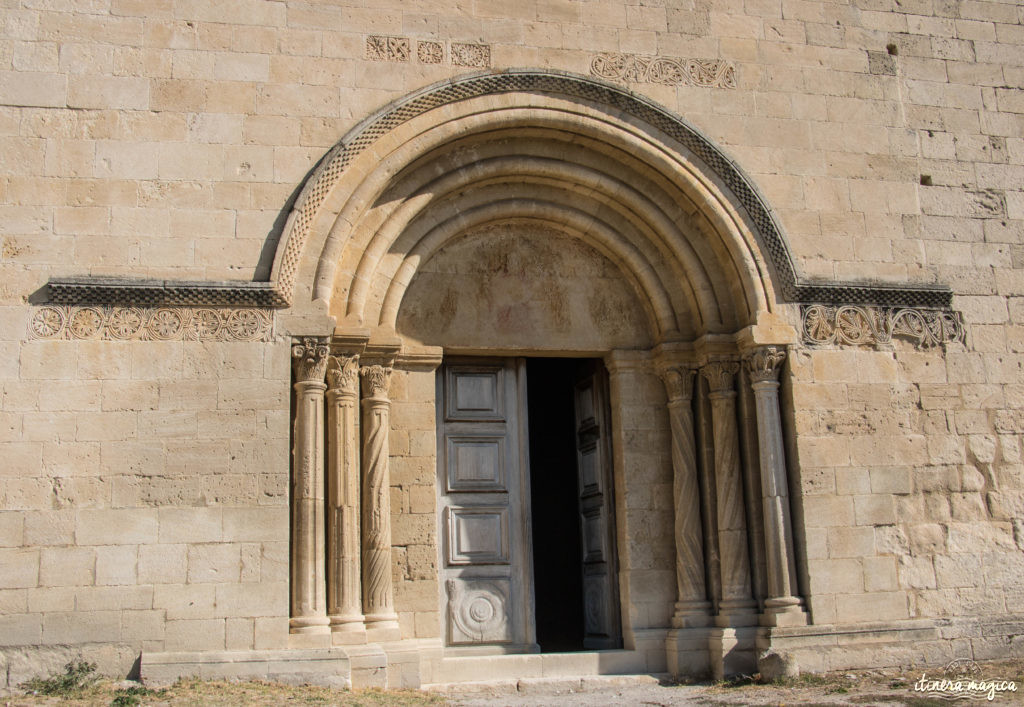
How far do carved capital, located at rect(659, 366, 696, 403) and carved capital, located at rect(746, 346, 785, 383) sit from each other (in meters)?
0.60

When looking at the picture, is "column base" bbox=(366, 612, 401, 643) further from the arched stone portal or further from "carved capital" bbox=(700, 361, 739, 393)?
"carved capital" bbox=(700, 361, 739, 393)

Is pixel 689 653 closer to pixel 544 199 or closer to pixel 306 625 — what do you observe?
pixel 306 625

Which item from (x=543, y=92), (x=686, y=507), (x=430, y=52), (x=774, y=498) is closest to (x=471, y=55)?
(x=430, y=52)

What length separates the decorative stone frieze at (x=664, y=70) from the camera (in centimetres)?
895

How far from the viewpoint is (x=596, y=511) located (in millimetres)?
9477

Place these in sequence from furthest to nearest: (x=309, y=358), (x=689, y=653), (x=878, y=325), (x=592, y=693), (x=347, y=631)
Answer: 1. (x=878, y=325)
2. (x=689, y=653)
3. (x=592, y=693)
4. (x=309, y=358)
5. (x=347, y=631)

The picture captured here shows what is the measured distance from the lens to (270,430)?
7.65 metres

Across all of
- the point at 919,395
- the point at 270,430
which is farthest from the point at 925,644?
the point at 270,430

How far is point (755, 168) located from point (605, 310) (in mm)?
1775

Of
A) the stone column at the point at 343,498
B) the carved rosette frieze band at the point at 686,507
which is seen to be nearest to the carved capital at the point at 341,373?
the stone column at the point at 343,498

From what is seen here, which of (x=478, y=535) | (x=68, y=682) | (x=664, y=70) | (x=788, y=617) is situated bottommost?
(x=68, y=682)

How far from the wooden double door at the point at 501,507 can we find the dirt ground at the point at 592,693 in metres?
0.81

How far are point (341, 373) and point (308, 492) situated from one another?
982 mm

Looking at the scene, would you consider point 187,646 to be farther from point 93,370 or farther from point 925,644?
point 925,644
